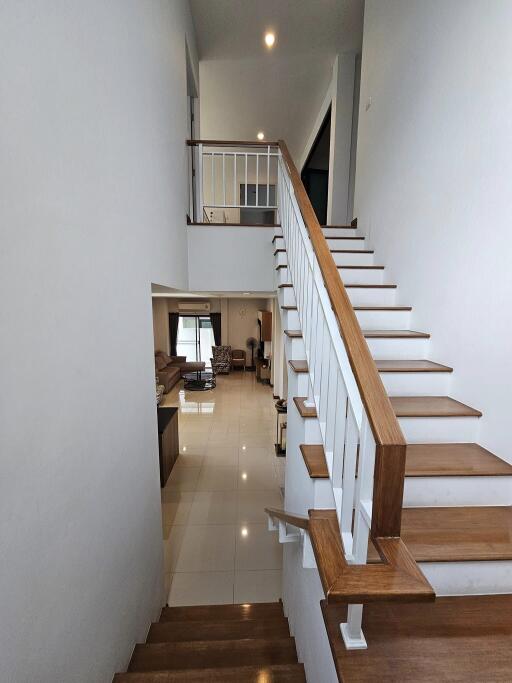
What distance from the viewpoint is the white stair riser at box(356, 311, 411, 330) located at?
2499mm

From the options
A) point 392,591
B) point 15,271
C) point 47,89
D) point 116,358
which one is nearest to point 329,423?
point 392,591

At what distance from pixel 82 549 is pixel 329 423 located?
110 cm

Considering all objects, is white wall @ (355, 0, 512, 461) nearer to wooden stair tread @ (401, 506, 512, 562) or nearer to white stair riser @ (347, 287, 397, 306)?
white stair riser @ (347, 287, 397, 306)

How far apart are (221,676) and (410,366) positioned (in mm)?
1894

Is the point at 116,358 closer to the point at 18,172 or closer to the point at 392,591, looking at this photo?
the point at 18,172

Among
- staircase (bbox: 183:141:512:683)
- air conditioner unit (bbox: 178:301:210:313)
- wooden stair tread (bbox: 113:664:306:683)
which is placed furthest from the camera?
air conditioner unit (bbox: 178:301:210:313)

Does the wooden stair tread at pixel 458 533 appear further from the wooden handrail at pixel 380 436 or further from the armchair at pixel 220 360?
the armchair at pixel 220 360

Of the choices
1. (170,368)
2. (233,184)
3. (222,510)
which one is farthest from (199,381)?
(222,510)

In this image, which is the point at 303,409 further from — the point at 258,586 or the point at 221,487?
the point at 221,487

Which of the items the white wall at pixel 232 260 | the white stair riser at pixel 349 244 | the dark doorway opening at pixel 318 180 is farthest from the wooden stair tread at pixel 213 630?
the dark doorway opening at pixel 318 180

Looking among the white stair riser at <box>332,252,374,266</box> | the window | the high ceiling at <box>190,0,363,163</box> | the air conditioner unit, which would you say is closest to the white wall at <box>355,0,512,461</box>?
the white stair riser at <box>332,252,374,266</box>

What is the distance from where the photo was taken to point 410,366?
2.03 meters

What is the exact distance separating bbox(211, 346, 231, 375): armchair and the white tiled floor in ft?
11.8

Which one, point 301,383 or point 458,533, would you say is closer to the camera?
point 458,533
